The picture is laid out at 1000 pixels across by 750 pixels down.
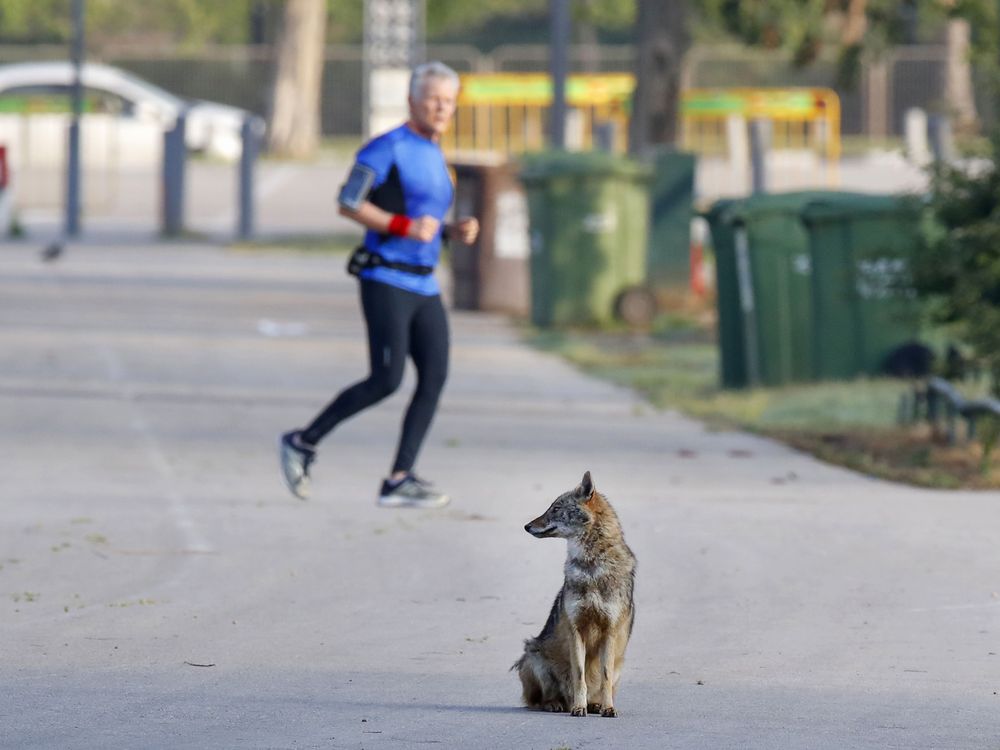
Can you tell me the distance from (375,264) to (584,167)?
8.93 meters

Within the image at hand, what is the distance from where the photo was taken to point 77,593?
7180 millimetres

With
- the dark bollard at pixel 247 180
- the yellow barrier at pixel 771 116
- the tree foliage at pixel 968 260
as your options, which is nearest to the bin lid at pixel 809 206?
the tree foliage at pixel 968 260

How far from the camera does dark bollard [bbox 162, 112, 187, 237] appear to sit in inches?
1022

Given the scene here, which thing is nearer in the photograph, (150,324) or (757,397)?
(757,397)

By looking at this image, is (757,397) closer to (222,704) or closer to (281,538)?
(281,538)

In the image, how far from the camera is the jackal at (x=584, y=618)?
5379 mm

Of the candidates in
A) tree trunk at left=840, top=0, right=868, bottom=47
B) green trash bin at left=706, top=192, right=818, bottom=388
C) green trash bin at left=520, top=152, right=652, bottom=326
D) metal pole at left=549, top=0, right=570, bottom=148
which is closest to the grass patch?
green trash bin at left=706, top=192, right=818, bottom=388

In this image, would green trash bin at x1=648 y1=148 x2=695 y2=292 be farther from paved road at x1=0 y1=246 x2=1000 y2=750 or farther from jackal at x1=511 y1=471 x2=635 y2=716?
jackal at x1=511 y1=471 x2=635 y2=716

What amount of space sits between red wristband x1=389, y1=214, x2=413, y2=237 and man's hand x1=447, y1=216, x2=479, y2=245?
9.2 inches

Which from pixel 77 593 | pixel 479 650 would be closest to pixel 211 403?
pixel 77 593

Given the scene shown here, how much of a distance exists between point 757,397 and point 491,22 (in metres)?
44.4

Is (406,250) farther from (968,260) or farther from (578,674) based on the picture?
(578,674)

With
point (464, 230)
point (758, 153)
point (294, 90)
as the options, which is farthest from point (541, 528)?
point (294, 90)

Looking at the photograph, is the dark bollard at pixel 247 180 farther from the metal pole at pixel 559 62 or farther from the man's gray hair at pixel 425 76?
the man's gray hair at pixel 425 76
